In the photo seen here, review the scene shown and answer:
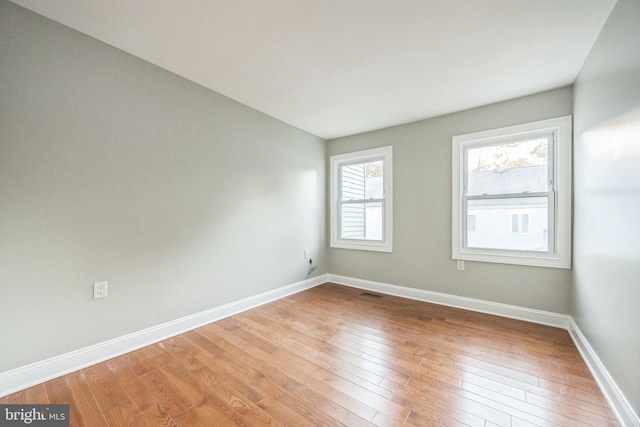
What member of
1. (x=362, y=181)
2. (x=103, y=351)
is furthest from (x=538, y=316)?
(x=103, y=351)

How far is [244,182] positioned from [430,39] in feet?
7.34

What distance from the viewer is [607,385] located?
1539 millimetres

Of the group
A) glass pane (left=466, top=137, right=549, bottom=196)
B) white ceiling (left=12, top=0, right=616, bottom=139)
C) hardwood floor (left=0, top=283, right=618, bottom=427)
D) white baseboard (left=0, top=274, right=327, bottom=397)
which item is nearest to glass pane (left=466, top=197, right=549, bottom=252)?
glass pane (left=466, top=137, right=549, bottom=196)

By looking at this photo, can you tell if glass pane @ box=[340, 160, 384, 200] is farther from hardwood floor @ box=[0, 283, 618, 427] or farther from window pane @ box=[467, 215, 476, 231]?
hardwood floor @ box=[0, 283, 618, 427]

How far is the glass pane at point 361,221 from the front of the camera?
382 cm

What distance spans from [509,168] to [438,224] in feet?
3.20

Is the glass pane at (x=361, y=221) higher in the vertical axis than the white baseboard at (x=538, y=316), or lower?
higher

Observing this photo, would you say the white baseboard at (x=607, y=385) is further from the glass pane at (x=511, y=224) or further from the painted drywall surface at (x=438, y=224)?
the glass pane at (x=511, y=224)

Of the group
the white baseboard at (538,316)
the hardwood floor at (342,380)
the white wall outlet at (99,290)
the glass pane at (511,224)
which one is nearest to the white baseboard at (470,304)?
the white baseboard at (538,316)

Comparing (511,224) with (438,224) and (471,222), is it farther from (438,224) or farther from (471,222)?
(438,224)

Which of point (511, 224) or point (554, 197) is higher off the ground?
point (554, 197)

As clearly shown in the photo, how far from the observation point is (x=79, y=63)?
6.02 ft

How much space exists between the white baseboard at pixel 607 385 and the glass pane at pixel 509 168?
4.75ft

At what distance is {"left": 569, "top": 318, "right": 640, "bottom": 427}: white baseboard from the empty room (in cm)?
2
